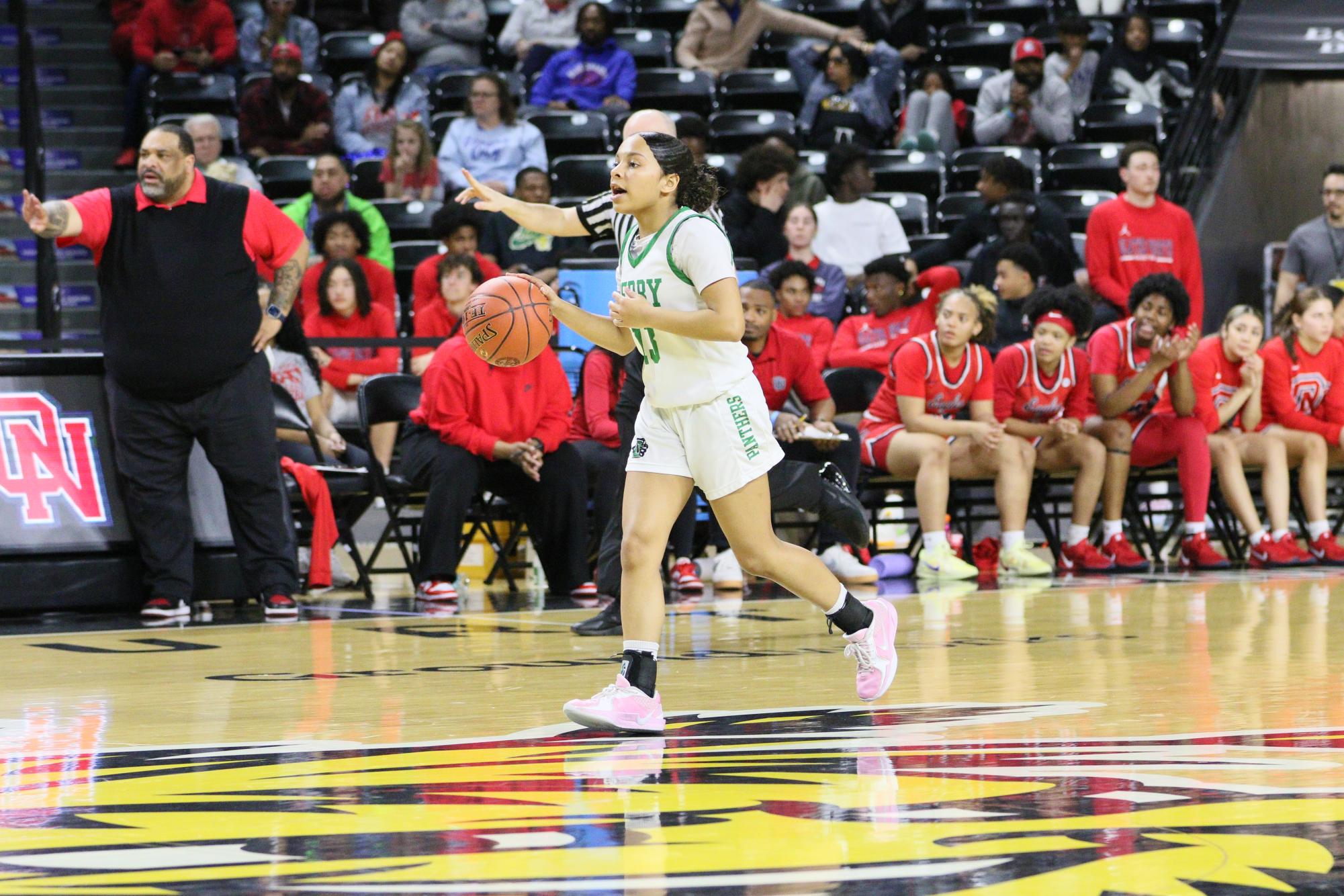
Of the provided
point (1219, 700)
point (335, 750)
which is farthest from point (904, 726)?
point (335, 750)

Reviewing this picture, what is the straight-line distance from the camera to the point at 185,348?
7.39m

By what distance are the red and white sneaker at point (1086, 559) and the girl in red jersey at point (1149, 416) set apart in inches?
2.6

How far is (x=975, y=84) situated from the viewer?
15.0 m

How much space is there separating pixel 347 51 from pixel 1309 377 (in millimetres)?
7915

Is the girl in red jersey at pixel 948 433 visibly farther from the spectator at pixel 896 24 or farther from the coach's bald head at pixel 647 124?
the spectator at pixel 896 24

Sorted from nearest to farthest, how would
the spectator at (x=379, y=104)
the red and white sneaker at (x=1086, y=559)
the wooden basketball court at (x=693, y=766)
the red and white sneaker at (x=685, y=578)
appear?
1. the wooden basketball court at (x=693, y=766)
2. the red and white sneaker at (x=685, y=578)
3. the red and white sneaker at (x=1086, y=559)
4. the spectator at (x=379, y=104)

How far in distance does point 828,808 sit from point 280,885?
98 centimetres

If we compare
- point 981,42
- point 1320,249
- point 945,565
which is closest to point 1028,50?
point 981,42

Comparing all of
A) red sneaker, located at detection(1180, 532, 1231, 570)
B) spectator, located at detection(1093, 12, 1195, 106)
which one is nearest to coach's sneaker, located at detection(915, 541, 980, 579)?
red sneaker, located at detection(1180, 532, 1231, 570)

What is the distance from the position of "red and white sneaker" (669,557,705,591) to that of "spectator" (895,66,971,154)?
6.43m

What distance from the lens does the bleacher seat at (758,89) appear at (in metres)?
14.6

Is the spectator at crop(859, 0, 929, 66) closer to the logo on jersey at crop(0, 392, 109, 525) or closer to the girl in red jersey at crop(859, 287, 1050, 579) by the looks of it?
the girl in red jersey at crop(859, 287, 1050, 579)

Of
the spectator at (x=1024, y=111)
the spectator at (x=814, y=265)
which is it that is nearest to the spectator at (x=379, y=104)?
the spectator at (x=814, y=265)

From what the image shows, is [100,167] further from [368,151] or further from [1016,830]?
[1016,830]
